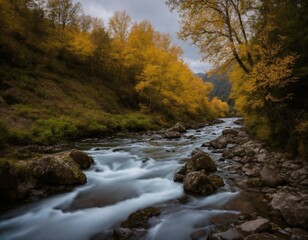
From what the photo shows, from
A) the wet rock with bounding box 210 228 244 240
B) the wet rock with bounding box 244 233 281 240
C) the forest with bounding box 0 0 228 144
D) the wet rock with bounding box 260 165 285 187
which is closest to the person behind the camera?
the wet rock with bounding box 244 233 281 240

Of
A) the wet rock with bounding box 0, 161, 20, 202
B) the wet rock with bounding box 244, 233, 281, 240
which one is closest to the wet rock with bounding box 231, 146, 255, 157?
the wet rock with bounding box 244, 233, 281, 240

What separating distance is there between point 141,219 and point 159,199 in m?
1.78

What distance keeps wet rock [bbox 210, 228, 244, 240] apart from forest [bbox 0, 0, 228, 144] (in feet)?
38.2

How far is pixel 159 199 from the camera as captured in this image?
813 cm

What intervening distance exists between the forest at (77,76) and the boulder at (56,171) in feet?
19.0

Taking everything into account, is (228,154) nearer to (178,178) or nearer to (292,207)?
Result: (178,178)

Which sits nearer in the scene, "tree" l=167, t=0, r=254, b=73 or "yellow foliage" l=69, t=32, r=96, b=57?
"tree" l=167, t=0, r=254, b=73

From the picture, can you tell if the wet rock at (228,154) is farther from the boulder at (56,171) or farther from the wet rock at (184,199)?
the boulder at (56,171)

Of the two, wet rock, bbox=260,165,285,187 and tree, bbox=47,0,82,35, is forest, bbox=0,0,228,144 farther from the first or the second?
wet rock, bbox=260,165,285,187

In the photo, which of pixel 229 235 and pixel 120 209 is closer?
pixel 229 235

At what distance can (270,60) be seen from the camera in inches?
403

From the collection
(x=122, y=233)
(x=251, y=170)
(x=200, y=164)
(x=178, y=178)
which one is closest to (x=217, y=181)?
(x=200, y=164)

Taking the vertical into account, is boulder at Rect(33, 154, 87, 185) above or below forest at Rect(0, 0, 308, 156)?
below

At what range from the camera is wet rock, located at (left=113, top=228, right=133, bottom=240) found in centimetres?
563
